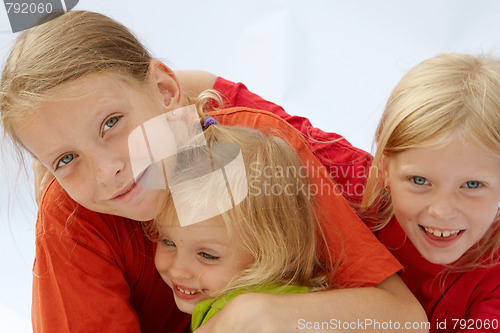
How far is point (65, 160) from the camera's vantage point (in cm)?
93

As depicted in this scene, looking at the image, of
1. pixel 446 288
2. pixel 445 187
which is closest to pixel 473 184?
pixel 445 187

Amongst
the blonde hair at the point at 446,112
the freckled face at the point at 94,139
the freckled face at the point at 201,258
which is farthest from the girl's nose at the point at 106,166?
the blonde hair at the point at 446,112

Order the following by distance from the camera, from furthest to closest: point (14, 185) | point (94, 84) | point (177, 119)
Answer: point (14, 185), point (177, 119), point (94, 84)

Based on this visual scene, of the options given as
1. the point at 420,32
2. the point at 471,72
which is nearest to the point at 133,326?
the point at 471,72

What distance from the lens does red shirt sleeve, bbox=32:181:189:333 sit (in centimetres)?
97

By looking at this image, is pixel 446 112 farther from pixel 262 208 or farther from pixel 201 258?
pixel 201 258

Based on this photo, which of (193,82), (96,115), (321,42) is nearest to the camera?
(96,115)

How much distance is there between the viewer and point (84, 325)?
96cm

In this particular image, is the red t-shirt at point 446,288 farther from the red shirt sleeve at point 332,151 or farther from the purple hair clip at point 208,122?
the purple hair clip at point 208,122

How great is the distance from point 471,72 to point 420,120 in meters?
0.11

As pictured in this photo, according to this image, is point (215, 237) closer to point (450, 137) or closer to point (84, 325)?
point (84, 325)

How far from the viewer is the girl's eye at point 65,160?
92 centimetres

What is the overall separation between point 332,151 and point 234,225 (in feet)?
1.20

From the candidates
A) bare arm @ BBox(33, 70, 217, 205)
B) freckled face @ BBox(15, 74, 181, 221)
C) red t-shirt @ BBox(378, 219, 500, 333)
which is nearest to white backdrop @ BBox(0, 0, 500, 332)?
bare arm @ BBox(33, 70, 217, 205)
